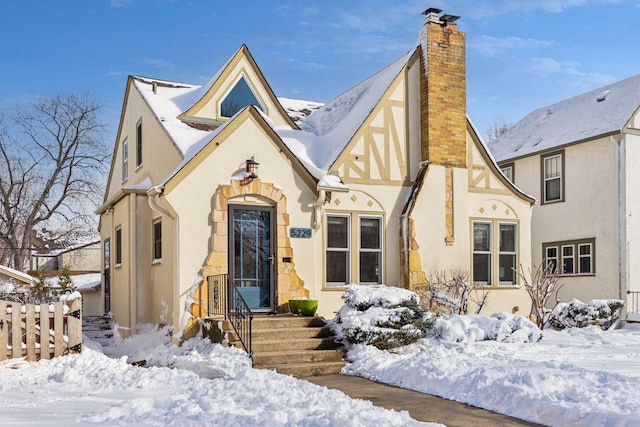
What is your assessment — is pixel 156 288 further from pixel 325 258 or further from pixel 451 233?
pixel 451 233

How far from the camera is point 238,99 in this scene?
1697 cm

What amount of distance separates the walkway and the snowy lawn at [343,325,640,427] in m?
0.21

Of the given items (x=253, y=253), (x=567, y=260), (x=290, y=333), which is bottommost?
(x=290, y=333)

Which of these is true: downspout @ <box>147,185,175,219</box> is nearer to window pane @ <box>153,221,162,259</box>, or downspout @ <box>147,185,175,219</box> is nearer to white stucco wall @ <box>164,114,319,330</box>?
white stucco wall @ <box>164,114,319,330</box>

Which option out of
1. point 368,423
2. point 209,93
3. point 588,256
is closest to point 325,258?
point 209,93

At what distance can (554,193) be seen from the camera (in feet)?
75.5

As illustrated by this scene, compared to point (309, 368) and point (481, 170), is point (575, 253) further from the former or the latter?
point (309, 368)

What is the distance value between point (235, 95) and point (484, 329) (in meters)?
8.57

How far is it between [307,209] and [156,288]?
3.93m

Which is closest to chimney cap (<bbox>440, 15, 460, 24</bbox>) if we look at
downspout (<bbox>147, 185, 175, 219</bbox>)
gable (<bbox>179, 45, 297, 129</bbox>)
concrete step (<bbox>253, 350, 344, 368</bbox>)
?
gable (<bbox>179, 45, 297, 129</bbox>)

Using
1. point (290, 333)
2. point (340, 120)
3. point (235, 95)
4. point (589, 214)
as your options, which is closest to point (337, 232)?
point (340, 120)

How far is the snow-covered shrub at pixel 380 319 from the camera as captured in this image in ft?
38.9

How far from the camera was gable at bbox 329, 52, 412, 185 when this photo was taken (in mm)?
15812

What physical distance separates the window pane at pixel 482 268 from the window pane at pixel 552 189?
23.0 ft
